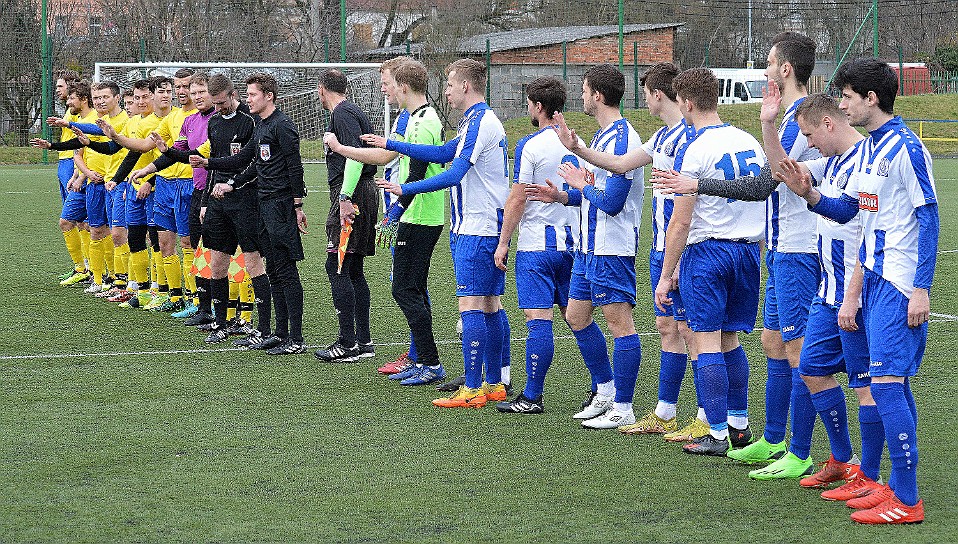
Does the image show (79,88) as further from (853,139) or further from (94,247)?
(853,139)

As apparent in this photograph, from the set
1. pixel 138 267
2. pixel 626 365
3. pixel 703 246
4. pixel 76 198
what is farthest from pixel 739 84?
pixel 703 246

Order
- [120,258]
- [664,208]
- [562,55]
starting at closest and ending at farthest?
[664,208] < [120,258] < [562,55]

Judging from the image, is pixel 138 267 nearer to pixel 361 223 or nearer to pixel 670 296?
pixel 361 223

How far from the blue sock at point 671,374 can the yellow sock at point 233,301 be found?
429 centimetres

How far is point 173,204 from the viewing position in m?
10.3

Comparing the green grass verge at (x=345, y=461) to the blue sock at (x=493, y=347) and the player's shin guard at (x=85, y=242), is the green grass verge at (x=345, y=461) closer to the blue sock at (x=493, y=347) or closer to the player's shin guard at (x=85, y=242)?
the blue sock at (x=493, y=347)

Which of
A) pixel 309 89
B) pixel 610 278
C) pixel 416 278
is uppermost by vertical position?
pixel 309 89

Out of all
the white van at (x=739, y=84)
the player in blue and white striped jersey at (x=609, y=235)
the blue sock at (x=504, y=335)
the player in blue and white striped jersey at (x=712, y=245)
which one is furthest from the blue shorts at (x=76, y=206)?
the white van at (x=739, y=84)

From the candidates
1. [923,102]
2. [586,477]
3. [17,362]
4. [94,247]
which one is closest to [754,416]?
[586,477]

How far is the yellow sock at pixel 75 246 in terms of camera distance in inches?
487

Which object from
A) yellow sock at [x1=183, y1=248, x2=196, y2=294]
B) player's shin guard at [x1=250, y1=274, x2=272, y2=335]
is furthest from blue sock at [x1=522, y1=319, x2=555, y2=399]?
yellow sock at [x1=183, y1=248, x2=196, y2=294]

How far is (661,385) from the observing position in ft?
21.0

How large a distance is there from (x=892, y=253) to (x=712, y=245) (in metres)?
1.21

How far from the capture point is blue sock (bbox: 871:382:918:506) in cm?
470
